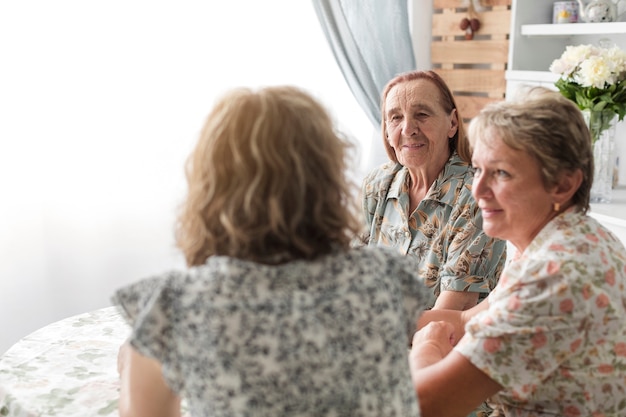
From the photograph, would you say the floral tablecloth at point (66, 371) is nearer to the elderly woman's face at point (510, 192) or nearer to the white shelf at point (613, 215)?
the elderly woman's face at point (510, 192)

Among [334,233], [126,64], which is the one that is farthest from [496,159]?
[126,64]

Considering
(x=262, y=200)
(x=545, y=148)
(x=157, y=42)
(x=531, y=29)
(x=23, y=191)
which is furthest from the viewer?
(x=531, y=29)

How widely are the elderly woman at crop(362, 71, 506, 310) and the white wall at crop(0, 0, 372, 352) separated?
36.9 inches

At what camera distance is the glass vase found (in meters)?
2.69

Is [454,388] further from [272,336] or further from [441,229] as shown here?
[441,229]

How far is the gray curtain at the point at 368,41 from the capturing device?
11.3 feet

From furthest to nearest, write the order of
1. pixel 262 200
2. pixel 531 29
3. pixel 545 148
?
pixel 531 29 < pixel 545 148 < pixel 262 200

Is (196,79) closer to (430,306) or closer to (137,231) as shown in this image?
(137,231)

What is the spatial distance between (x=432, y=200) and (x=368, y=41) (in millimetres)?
1720

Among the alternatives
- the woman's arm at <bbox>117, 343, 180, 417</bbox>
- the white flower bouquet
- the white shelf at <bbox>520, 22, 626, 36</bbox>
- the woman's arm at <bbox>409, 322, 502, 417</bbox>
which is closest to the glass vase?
the white flower bouquet

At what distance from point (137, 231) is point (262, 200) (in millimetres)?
2219

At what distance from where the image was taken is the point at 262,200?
1024 mm

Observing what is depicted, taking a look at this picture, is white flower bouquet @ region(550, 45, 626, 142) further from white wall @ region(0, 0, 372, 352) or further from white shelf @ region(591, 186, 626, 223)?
white wall @ region(0, 0, 372, 352)

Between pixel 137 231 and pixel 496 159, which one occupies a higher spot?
pixel 496 159
